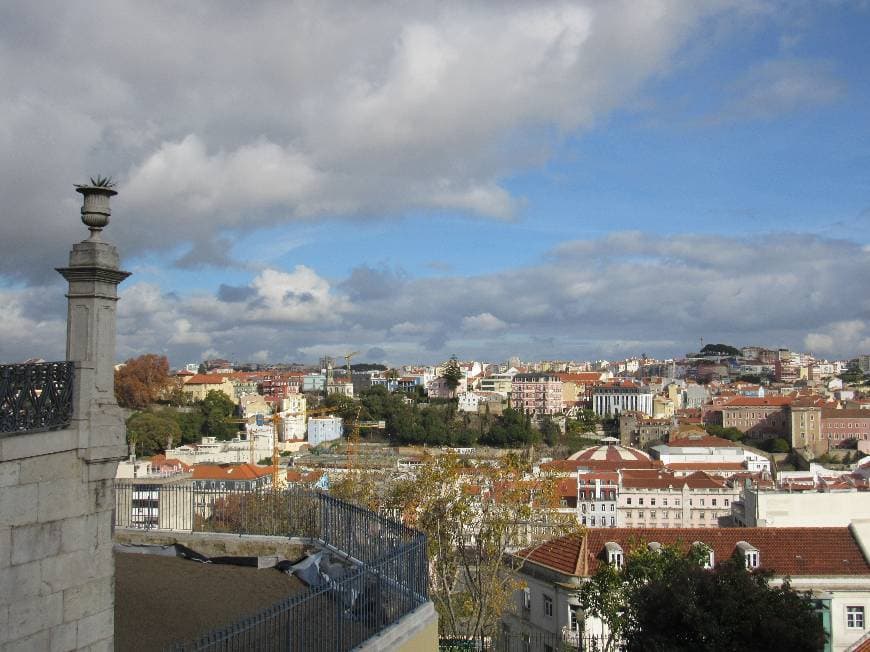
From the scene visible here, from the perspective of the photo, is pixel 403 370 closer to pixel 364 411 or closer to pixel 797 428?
pixel 364 411

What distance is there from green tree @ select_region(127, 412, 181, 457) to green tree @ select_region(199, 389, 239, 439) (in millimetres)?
9381

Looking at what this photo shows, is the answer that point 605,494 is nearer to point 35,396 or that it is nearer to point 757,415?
point 35,396

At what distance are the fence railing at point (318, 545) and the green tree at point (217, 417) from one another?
69.9m

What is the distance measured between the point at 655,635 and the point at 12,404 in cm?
959

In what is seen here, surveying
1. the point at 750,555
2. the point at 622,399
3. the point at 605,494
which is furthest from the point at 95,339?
the point at 622,399

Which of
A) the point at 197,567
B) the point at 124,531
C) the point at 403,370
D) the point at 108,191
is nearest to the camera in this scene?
the point at 108,191

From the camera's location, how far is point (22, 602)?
16.9 ft

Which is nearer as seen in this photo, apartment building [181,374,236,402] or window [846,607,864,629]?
window [846,607,864,629]

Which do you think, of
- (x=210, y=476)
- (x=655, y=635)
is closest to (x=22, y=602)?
(x=655, y=635)

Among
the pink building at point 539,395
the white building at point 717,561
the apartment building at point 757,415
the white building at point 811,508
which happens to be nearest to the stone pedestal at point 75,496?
the white building at point 717,561

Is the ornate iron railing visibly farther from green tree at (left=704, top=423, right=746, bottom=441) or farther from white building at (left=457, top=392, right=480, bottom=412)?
white building at (left=457, top=392, right=480, bottom=412)

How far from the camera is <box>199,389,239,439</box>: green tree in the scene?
81.6 meters

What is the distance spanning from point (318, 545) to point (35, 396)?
5.24 metres

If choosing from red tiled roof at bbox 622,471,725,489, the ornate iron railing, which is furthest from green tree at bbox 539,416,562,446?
the ornate iron railing
